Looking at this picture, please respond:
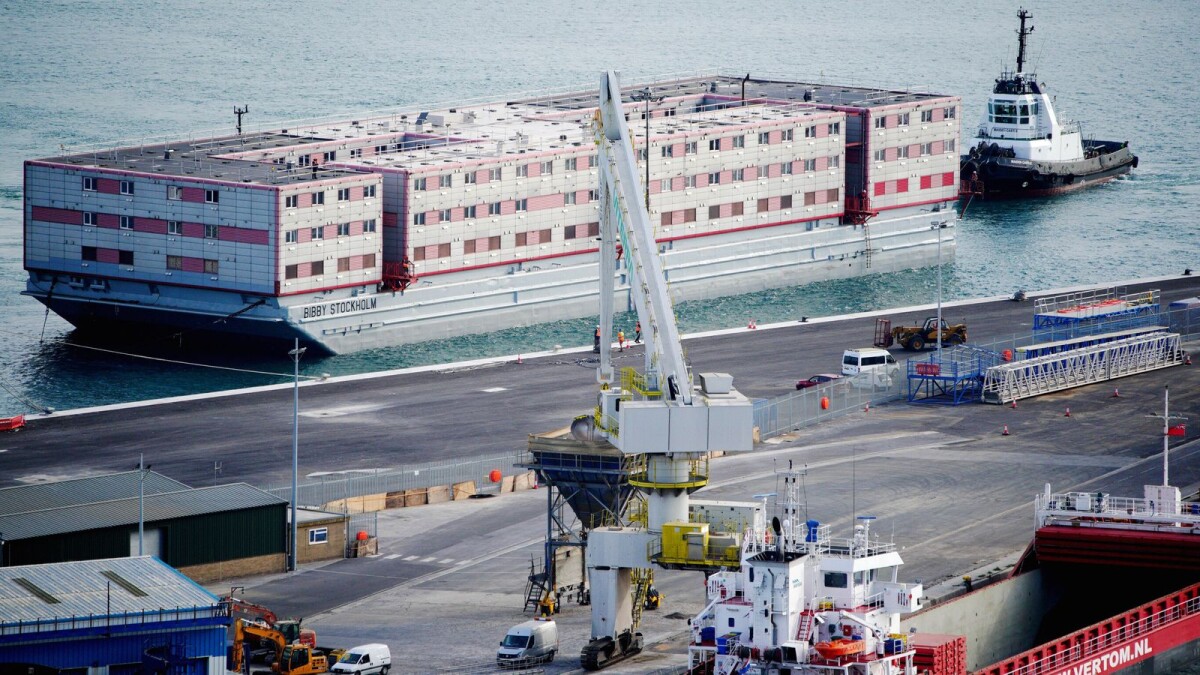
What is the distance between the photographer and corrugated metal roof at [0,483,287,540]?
71.1m

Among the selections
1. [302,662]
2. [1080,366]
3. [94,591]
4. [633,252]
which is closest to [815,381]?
[1080,366]

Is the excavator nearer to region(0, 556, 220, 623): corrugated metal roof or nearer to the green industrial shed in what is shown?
region(0, 556, 220, 623): corrugated metal roof

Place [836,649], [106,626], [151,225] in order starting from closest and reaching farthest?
[836,649] → [106,626] → [151,225]

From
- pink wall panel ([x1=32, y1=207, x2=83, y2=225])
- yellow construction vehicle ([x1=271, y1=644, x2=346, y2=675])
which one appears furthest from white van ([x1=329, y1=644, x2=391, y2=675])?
pink wall panel ([x1=32, y1=207, x2=83, y2=225])

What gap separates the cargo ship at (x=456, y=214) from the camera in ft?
370

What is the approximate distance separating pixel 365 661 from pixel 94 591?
7623 millimetres

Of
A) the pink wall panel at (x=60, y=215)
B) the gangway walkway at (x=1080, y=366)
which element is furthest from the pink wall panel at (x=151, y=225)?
the gangway walkway at (x=1080, y=366)

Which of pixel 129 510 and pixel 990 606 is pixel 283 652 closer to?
pixel 129 510

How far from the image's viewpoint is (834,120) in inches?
5517

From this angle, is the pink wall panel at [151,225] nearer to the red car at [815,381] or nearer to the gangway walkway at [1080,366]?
the red car at [815,381]

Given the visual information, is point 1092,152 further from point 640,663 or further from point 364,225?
point 640,663

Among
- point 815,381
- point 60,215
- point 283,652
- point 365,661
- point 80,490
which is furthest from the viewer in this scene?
point 60,215

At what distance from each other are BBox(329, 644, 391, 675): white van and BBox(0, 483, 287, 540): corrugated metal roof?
1280 centimetres

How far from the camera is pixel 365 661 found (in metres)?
62.0
